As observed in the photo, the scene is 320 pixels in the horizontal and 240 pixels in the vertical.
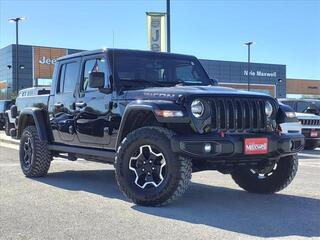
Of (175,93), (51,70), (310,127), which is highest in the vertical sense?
(51,70)

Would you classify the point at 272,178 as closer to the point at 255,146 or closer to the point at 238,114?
the point at 255,146

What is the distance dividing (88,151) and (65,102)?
1186 mm

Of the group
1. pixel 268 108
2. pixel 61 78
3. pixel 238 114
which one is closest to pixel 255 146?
pixel 238 114

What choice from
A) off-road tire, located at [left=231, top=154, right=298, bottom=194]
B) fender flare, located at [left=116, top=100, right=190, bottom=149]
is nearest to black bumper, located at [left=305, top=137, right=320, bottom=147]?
off-road tire, located at [left=231, top=154, right=298, bottom=194]

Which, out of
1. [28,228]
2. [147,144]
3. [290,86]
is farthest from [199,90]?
[290,86]

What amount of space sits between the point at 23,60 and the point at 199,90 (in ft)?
198

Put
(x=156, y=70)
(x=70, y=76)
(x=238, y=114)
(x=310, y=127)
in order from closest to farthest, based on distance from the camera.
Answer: (x=238, y=114) < (x=156, y=70) < (x=70, y=76) < (x=310, y=127)

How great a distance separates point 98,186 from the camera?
349 inches

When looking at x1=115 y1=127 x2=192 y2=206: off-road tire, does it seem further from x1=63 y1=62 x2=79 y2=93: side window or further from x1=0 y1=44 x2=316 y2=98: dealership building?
x1=0 y1=44 x2=316 y2=98: dealership building

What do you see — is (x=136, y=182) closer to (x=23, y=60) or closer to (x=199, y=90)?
(x=199, y=90)

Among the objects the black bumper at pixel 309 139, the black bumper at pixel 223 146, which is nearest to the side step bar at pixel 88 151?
the black bumper at pixel 223 146

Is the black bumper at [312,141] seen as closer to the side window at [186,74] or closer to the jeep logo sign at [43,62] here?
the side window at [186,74]

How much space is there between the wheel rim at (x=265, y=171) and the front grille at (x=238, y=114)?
0.95 m

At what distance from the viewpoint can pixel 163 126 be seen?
22.9ft
